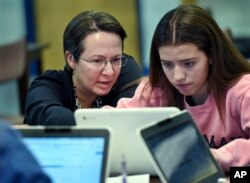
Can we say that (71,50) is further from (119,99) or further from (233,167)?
(233,167)

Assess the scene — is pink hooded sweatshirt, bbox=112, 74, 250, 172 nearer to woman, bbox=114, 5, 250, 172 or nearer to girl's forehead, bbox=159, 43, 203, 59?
woman, bbox=114, 5, 250, 172

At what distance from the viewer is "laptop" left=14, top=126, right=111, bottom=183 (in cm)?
159

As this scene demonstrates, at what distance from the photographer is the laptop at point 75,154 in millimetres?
1591

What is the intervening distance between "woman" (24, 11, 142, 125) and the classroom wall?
150 inches

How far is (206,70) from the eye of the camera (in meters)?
2.12

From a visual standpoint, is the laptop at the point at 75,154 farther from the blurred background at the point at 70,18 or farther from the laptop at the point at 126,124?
the blurred background at the point at 70,18

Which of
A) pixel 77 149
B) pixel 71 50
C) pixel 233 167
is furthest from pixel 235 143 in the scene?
pixel 71 50

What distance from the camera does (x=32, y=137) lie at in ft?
5.50

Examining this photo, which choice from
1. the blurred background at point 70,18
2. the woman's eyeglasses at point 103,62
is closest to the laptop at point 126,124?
the woman's eyeglasses at point 103,62

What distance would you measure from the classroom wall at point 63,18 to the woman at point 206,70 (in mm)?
4175

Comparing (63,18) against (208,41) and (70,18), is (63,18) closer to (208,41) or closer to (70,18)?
(70,18)

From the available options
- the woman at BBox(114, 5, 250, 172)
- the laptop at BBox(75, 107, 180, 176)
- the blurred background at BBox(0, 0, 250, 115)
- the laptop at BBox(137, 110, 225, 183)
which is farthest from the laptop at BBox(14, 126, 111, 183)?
the blurred background at BBox(0, 0, 250, 115)

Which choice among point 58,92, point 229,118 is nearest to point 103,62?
point 58,92

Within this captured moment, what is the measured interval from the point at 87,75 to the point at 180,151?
84 centimetres
